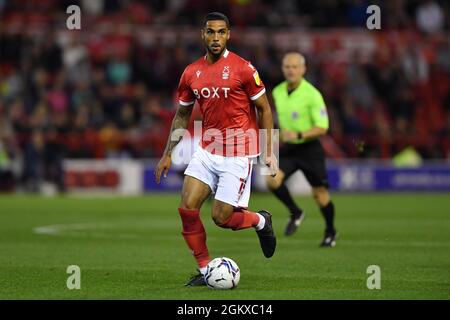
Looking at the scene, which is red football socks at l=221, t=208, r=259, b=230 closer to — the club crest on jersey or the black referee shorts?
the club crest on jersey

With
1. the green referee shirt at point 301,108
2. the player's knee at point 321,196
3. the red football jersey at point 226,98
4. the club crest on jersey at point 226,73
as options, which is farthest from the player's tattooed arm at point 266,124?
the player's knee at point 321,196

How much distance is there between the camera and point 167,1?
2958cm

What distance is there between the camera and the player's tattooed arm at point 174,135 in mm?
9578

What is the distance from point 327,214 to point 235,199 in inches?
167

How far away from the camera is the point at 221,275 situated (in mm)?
8938

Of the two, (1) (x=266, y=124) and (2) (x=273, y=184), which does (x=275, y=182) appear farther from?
(1) (x=266, y=124)

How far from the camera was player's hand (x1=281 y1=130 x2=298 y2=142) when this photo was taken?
13734mm

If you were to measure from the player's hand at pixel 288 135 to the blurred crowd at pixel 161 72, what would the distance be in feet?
38.9

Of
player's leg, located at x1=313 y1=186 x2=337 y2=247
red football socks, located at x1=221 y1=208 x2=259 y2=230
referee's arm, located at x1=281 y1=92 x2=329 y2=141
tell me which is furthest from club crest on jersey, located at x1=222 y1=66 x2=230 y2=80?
player's leg, located at x1=313 y1=186 x2=337 y2=247

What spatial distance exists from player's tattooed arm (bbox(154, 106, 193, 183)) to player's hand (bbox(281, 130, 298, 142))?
4.06 meters

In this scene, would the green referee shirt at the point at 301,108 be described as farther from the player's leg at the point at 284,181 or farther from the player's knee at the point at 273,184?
the player's knee at the point at 273,184
